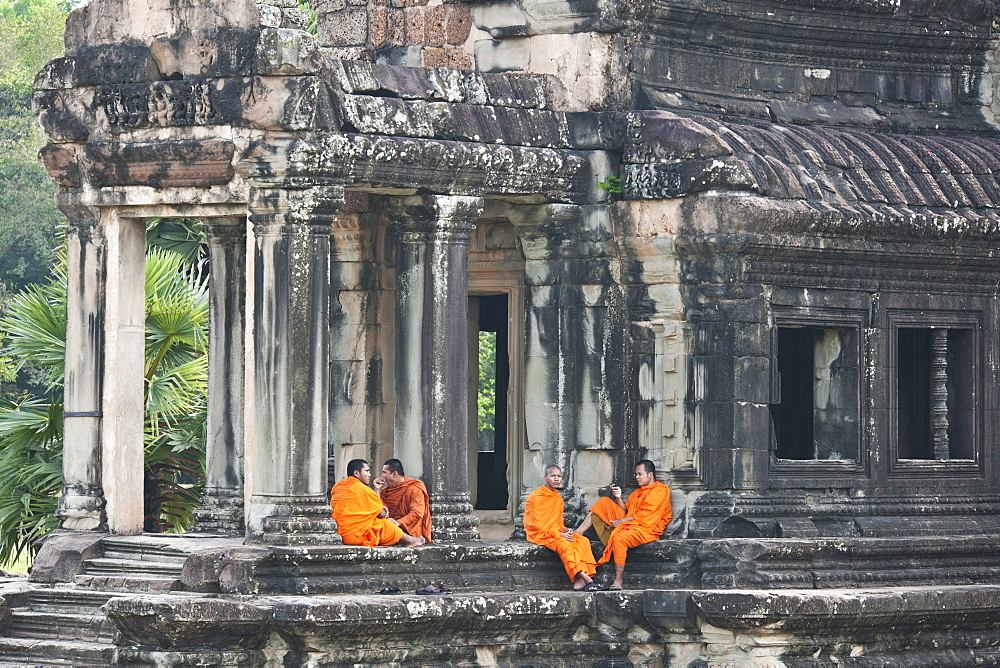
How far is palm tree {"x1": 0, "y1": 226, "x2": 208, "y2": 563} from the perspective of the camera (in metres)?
20.5

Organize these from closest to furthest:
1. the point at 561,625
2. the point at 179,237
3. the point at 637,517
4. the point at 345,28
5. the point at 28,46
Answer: the point at 561,625, the point at 637,517, the point at 345,28, the point at 179,237, the point at 28,46

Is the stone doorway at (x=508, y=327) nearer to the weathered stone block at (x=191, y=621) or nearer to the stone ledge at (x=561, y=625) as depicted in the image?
the stone ledge at (x=561, y=625)

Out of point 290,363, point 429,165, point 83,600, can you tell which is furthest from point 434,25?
point 83,600

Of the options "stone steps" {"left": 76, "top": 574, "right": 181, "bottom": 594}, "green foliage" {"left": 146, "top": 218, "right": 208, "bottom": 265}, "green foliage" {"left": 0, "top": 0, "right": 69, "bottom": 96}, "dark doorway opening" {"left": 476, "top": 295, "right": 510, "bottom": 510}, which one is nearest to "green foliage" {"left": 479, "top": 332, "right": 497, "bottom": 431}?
"green foliage" {"left": 0, "top": 0, "right": 69, "bottom": 96}

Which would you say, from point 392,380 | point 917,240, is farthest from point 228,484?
point 917,240

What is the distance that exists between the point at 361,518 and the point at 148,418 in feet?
18.5

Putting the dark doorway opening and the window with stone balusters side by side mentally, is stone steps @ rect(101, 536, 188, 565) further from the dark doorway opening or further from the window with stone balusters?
the window with stone balusters

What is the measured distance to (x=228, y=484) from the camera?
1820cm

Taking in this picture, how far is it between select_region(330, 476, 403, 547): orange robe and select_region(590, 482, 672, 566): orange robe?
174 centimetres

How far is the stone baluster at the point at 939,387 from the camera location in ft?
61.2

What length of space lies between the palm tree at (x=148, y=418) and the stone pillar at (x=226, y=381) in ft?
7.30

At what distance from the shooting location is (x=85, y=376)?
16.8 metres

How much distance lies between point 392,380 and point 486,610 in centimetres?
315

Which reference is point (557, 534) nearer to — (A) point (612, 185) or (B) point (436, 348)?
(B) point (436, 348)
